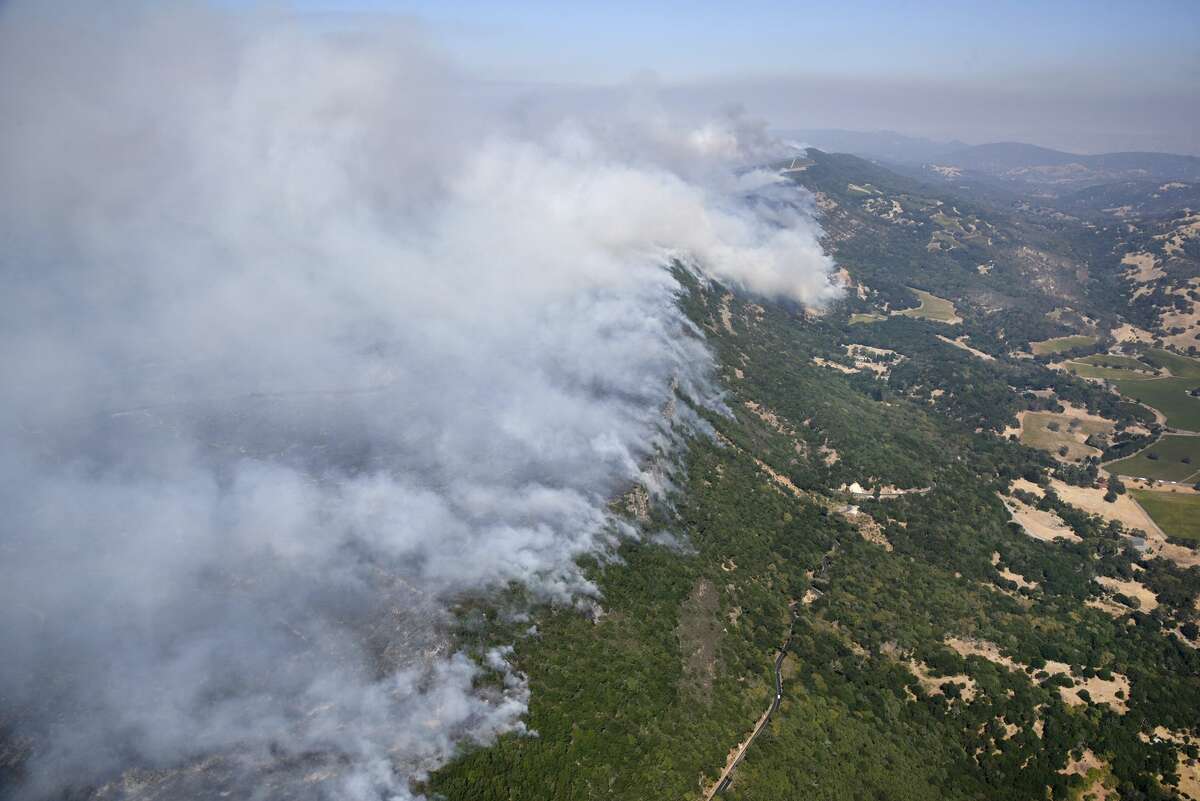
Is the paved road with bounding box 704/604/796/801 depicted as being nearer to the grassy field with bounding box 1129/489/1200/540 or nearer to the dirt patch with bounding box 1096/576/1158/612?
the dirt patch with bounding box 1096/576/1158/612

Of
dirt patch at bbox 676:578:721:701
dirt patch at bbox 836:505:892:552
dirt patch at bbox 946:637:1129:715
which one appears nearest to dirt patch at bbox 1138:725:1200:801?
dirt patch at bbox 946:637:1129:715

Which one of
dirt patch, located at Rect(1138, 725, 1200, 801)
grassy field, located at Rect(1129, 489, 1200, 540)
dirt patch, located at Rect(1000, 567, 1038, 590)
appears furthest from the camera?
grassy field, located at Rect(1129, 489, 1200, 540)

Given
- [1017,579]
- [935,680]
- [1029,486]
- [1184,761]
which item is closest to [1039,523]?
[1029,486]

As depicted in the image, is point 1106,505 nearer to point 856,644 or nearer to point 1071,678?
point 1071,678

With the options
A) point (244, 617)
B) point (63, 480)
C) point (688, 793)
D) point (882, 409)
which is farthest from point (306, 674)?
point (882, 409)

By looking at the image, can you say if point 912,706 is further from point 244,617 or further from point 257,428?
point 257,428

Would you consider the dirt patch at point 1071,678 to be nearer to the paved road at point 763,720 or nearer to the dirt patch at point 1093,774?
the dirt patch at point 1093,774
